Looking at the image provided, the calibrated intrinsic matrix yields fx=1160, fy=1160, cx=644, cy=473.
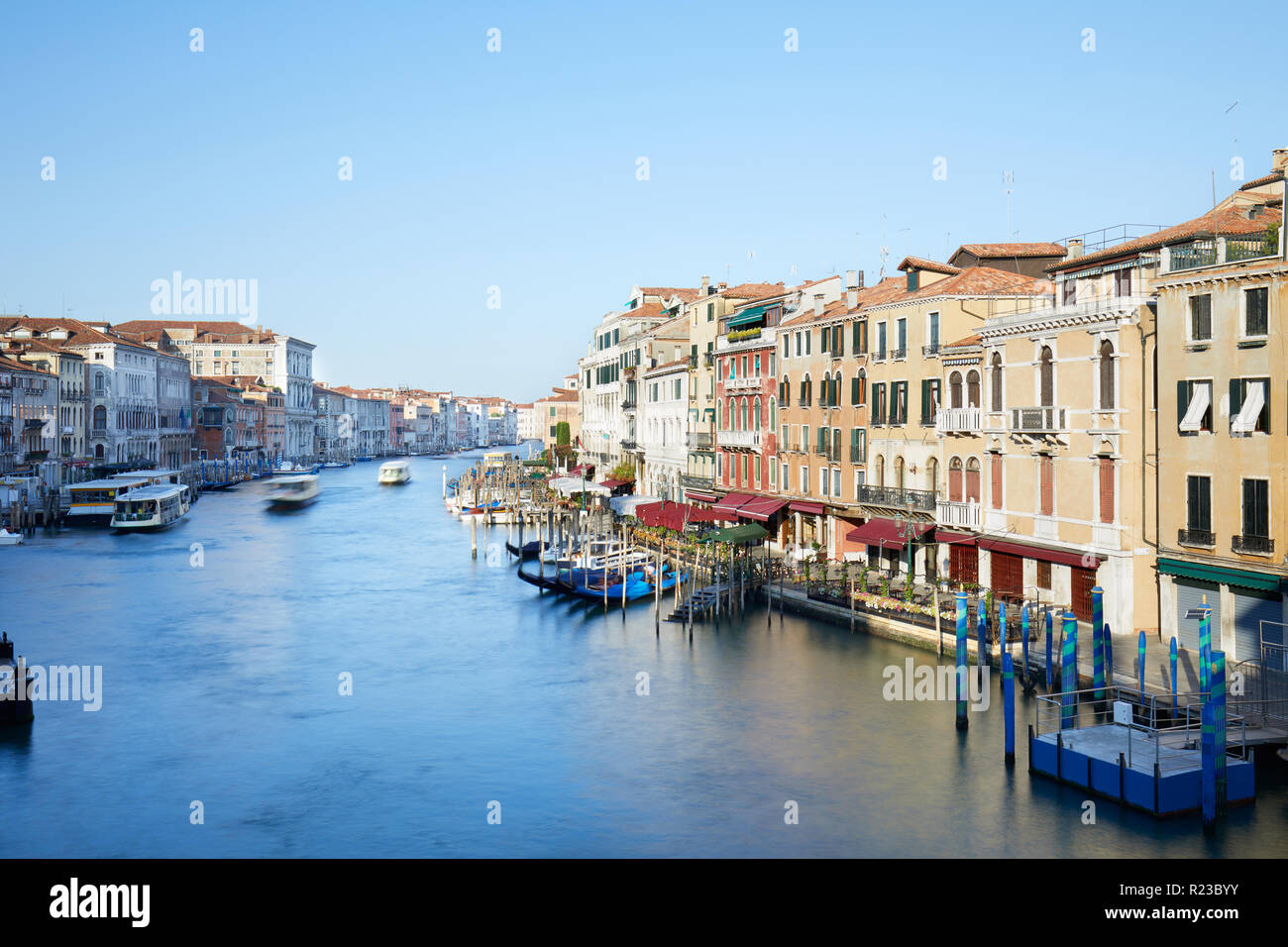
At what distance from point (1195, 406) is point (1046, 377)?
199 inches

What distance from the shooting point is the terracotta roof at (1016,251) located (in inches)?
1422

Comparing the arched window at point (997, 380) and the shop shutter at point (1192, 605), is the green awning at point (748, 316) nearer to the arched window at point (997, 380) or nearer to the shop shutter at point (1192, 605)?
the arched window at point (997, 380)

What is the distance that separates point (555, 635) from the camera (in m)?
34.9

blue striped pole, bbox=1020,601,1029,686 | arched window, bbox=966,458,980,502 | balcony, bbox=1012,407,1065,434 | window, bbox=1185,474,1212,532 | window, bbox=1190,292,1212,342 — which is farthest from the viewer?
arched window, bbox=966,458,980,502

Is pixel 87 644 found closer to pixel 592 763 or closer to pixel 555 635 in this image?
pixel 555 635

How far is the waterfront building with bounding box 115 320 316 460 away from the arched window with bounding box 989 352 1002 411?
5487 inches

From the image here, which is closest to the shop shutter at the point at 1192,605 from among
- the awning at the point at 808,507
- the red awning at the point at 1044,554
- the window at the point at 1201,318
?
the red awning at the point at 1044,554

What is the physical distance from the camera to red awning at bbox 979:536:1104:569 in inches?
1044

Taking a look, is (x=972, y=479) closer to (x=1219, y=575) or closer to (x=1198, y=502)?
(x=1198, y=502)

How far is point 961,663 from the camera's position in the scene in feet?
76.4

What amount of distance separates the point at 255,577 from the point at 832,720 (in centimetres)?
3200

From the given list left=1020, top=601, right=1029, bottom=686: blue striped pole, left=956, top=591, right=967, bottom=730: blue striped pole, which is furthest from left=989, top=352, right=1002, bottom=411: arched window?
left=956, top=591, right=967, bottom=730: blue striped pole

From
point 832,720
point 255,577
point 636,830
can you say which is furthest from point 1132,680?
point 255,577

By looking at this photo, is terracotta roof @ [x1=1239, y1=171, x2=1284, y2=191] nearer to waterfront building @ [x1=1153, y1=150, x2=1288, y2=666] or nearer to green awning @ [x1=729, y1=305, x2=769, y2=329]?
waterfront building @ [x1=1153, y1=150, x2=1288, y2=666]
